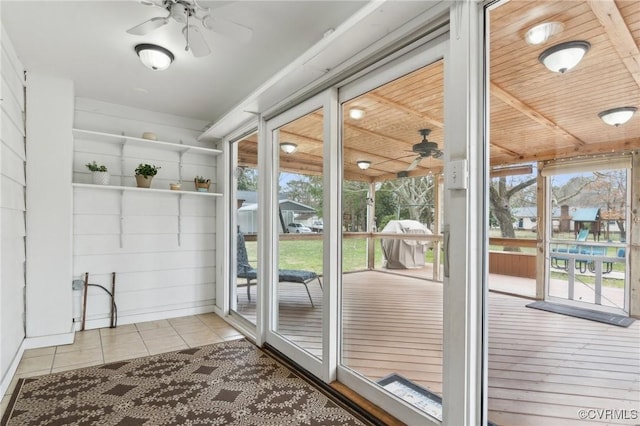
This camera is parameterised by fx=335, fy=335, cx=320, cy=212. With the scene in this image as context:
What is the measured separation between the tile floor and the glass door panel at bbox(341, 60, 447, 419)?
1.73 metres

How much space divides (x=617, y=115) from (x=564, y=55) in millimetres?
329

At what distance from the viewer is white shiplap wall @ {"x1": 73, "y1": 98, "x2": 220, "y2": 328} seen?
3.65 metres

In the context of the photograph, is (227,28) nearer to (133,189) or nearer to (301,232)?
(301,232)

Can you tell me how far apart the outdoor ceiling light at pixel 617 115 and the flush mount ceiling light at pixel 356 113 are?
4.52 ft

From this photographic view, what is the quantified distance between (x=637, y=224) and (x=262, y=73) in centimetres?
271

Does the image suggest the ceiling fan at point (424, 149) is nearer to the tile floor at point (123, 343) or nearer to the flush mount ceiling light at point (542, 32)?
the flush mount ceiling light at point (542, 32)

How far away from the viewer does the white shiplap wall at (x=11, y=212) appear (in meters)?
2.34

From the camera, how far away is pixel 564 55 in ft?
4.40

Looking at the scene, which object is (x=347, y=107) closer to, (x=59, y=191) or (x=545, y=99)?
(x=545, y=99)

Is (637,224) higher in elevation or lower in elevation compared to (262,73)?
lower

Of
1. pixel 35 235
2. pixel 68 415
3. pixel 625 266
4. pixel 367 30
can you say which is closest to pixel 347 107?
pixel 367 30

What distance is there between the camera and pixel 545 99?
1434 mm

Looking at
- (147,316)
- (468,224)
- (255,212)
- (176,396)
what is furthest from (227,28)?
(147,316)

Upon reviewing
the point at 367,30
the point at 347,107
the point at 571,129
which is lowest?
the point at 571,129
